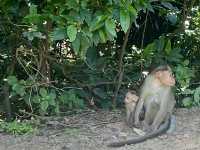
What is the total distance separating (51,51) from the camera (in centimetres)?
686

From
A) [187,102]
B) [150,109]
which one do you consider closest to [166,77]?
[150,109]

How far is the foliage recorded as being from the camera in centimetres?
599

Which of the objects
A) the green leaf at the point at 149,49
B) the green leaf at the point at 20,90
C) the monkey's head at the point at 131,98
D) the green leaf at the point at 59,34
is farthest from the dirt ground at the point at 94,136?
the green leaf at the point at 59,34

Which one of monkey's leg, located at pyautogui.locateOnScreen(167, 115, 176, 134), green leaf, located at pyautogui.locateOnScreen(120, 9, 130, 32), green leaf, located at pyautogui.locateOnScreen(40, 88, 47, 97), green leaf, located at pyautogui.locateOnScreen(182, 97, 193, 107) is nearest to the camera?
green leaf, located at pyautogui.locateOnScreen(120, 9, 130, 32)

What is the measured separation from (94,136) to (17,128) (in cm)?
82

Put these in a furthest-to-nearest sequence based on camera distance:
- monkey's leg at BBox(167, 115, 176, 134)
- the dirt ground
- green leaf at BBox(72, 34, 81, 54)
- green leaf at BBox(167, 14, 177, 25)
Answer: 1. green leaf at BBox(167, 14, 177, 25)
2. monkey's leg at BBox(167, 115, 176, 134)
3. the dirt ground
4. green leaf at BBox(72, 34, 81, 54)

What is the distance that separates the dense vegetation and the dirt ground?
0.79ft

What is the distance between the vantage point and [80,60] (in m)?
7.04

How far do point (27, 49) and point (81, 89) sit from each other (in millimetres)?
863

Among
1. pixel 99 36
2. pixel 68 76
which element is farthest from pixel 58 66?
pixel 99 36

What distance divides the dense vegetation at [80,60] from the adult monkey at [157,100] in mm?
574

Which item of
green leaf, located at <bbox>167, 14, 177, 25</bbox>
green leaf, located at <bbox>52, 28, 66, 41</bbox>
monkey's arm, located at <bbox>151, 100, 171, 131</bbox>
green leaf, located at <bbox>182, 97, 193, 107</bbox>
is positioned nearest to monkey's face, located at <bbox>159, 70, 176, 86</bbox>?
monkey's arm, located at <bbox>151, 100, 171, 131</bbox>

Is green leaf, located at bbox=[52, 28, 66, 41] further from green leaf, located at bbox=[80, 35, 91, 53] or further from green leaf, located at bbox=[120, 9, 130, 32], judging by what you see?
green leaf, located at bbox=[120, 9, 130, 32]

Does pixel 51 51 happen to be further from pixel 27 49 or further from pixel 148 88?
pixel 148 88
